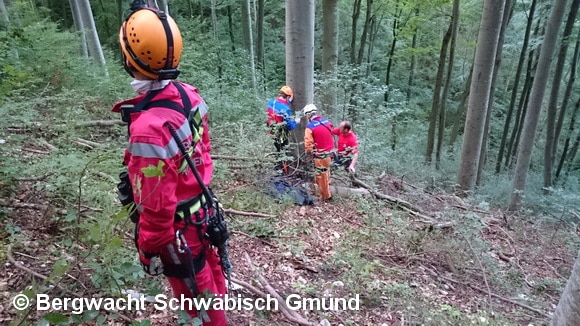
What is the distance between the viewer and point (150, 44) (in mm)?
2266

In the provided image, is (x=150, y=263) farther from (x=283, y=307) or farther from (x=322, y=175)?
(x=322, y=175)

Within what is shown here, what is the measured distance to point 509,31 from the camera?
18.4 metres

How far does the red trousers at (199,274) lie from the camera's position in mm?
2516

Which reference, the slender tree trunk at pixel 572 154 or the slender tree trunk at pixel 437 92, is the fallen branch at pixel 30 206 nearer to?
the slender tree trunk at pixel 437 92

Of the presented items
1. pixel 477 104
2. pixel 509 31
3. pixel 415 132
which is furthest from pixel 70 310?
pixel 415 132

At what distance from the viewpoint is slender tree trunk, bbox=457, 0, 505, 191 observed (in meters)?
8.75

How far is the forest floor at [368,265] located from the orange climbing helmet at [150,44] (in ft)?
5.64

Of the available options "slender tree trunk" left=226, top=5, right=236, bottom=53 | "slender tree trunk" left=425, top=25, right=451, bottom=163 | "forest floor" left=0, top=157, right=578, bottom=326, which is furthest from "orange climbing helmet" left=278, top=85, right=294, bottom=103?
"slender tree trunk" left=226, top=5, right=236, bottom=53

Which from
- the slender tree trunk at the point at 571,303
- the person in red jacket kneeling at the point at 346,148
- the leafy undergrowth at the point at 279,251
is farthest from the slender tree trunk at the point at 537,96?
the slender tree trunk at the point at 571,303

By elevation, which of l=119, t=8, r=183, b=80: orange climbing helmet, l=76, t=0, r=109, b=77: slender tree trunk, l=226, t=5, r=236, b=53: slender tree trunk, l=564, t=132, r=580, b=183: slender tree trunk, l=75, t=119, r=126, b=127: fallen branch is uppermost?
l=226, t=5, r=236, b=53: slender tree trunk

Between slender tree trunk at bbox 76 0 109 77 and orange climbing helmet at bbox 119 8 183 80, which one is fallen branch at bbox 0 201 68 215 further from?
slender tree trunk at bbox 76 0 109 77

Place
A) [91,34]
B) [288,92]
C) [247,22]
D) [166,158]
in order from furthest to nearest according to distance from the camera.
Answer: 1. [247,22]
2. [91,34]
3. [288,92]
4. [166,158]

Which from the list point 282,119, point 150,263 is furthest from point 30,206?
point 282,119

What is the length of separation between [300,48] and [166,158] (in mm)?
5071
